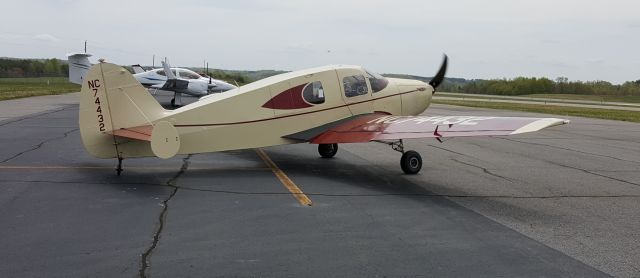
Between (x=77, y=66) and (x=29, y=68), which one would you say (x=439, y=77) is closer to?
(x=77, y=66)

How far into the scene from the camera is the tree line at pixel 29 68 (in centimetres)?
11200

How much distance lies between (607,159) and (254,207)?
10845mm

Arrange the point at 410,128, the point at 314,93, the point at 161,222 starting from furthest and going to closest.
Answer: the point at 314,93 < the point at 410,128 < the point at 161,222

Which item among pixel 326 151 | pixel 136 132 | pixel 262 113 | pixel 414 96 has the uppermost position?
pixel 414 96

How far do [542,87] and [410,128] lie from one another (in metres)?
105

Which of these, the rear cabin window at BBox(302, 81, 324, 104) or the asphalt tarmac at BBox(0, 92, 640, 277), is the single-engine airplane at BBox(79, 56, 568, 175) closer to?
the rear cabin window at BBox(302, 81, 324, 104)

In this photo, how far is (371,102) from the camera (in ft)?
38.7

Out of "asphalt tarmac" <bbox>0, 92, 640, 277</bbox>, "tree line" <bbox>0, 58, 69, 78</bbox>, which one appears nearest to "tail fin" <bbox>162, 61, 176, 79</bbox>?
"asphalt tarmac" <bbox>0, 92, 640, 277</bbox>

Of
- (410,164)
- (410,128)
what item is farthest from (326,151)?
(410,128)

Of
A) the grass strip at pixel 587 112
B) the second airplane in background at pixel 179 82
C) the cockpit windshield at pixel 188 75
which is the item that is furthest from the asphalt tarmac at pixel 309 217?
the grass strip at pixel 587 112

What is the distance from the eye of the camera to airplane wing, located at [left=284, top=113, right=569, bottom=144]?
8914 millimetres

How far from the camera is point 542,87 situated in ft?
348

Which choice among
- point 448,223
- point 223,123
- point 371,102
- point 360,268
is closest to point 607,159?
point 371,102

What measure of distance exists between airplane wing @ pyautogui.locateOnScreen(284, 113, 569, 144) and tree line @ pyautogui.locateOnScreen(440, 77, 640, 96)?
3570 inches
